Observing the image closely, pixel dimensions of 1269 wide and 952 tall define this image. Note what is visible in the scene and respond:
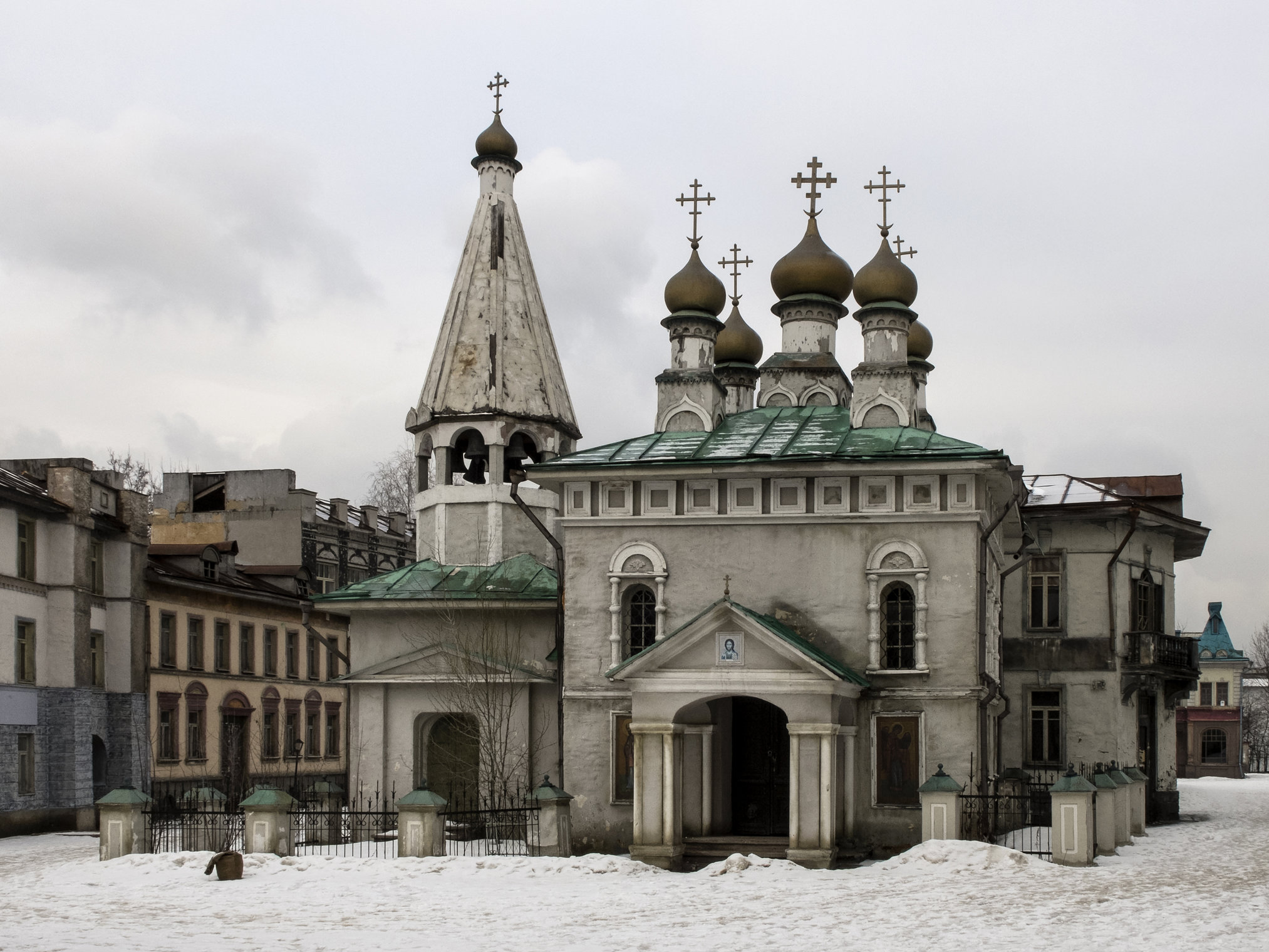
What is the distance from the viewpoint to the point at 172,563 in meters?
39.4

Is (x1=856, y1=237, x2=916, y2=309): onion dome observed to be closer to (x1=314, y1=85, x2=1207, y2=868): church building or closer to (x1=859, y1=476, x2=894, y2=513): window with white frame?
(x1=314, y1=85, x2=1207, y2=868): church building

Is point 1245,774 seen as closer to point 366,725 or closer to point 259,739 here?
point 259,739

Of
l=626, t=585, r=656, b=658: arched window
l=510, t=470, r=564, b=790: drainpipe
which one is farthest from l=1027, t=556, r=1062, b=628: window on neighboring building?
l=626, t=585, r=656, b=658: arched window

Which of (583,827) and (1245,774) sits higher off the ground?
(583,827)

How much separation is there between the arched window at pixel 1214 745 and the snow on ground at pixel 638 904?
142 feet

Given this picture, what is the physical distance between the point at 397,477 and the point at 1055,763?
34666 mm

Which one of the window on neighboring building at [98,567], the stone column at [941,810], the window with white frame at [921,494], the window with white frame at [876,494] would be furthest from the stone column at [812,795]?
the window on neighboring building at [98,567]

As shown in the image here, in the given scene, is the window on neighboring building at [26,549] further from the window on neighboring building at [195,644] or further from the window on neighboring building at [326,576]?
the window on neighboring building at [326,576]

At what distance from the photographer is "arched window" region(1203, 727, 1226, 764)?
211ft

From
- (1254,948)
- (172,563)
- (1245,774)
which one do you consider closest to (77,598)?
(172,563)

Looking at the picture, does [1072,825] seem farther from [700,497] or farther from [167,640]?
[167,640]

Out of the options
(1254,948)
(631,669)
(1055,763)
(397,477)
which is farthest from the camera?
(397,477)

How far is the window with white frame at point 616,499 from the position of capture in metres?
24.8

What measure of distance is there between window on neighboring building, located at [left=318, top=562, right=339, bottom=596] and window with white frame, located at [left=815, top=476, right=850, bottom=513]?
93.8ft
